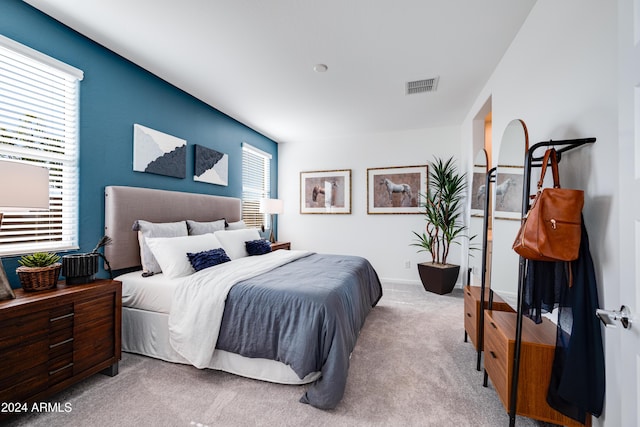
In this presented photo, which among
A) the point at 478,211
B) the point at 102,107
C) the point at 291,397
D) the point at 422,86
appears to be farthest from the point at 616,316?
the point at 102,107

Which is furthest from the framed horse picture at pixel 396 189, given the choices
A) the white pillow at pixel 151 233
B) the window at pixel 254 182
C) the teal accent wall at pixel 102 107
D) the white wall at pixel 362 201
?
the white pillow at pixel 151 233

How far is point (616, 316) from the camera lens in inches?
32.1

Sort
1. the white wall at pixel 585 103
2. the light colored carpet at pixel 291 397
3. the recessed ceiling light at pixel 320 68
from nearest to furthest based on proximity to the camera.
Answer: the white wall at pixel 585 103, the light colored carpet at pixel 291 397, the recessed ceiling light at pixel 320 68

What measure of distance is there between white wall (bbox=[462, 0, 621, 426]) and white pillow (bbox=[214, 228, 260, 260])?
255cm

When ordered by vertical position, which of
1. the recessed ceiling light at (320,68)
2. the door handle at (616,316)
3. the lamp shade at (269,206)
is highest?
the recessed ceiling light at (320,68)

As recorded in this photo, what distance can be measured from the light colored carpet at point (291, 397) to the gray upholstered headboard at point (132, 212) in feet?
2.89

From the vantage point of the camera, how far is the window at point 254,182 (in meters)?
4.64

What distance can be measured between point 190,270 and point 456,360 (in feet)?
7.76

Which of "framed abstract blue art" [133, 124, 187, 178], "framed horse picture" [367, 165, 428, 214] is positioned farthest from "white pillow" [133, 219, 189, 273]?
"framed horse picture" [367, 165, 428, 214]

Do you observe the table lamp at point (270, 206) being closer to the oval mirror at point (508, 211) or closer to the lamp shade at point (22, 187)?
the lamp shade at point (22, 187)

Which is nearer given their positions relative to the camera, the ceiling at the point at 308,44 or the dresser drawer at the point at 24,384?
the dresser drawer at the point at 24,384

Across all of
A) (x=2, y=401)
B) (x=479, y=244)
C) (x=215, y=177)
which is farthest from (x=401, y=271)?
(x=2, y=401)

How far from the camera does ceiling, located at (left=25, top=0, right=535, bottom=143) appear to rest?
1999 mm

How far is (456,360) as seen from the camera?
87.9 inches
